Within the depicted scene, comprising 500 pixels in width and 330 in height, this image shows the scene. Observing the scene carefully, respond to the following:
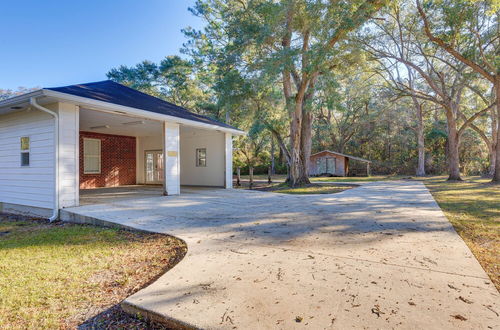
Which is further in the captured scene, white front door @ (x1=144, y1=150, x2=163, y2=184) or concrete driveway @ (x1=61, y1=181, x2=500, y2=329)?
white front door @ (x1=144, y1=150, x2=163, y2=184)

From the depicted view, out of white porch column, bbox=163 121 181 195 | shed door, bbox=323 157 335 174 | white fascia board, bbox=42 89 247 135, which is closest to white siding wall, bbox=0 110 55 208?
white fascia board, bbox=42 89 247 135

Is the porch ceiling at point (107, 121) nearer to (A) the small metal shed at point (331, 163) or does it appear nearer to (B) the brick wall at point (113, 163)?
(B) the brick wall at point (113, 163)

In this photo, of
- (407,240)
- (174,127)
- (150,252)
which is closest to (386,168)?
(174,127)

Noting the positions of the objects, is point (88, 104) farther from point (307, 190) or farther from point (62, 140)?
point (307, 190)

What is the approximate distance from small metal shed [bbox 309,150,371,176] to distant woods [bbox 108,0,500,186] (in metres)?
4.04

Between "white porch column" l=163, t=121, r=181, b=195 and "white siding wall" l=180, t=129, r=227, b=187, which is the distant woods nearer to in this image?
"white siding wall" l=180, t=129, r=227, b=187

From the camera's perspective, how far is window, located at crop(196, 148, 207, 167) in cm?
1302

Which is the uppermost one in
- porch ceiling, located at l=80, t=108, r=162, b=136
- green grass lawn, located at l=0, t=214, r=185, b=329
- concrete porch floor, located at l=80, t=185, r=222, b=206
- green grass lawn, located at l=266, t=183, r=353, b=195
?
porch ceiling, located at l=80, t=108, r=162, b=136

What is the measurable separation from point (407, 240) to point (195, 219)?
12.1 ft


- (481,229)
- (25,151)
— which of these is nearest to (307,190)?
(481,229)

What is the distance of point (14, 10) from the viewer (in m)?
15.7

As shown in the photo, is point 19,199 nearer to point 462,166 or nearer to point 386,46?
point 386,46

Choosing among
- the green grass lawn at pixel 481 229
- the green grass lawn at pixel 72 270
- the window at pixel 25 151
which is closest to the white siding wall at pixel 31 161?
the window at pixel 25 151

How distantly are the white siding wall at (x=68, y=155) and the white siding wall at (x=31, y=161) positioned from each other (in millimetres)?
240
